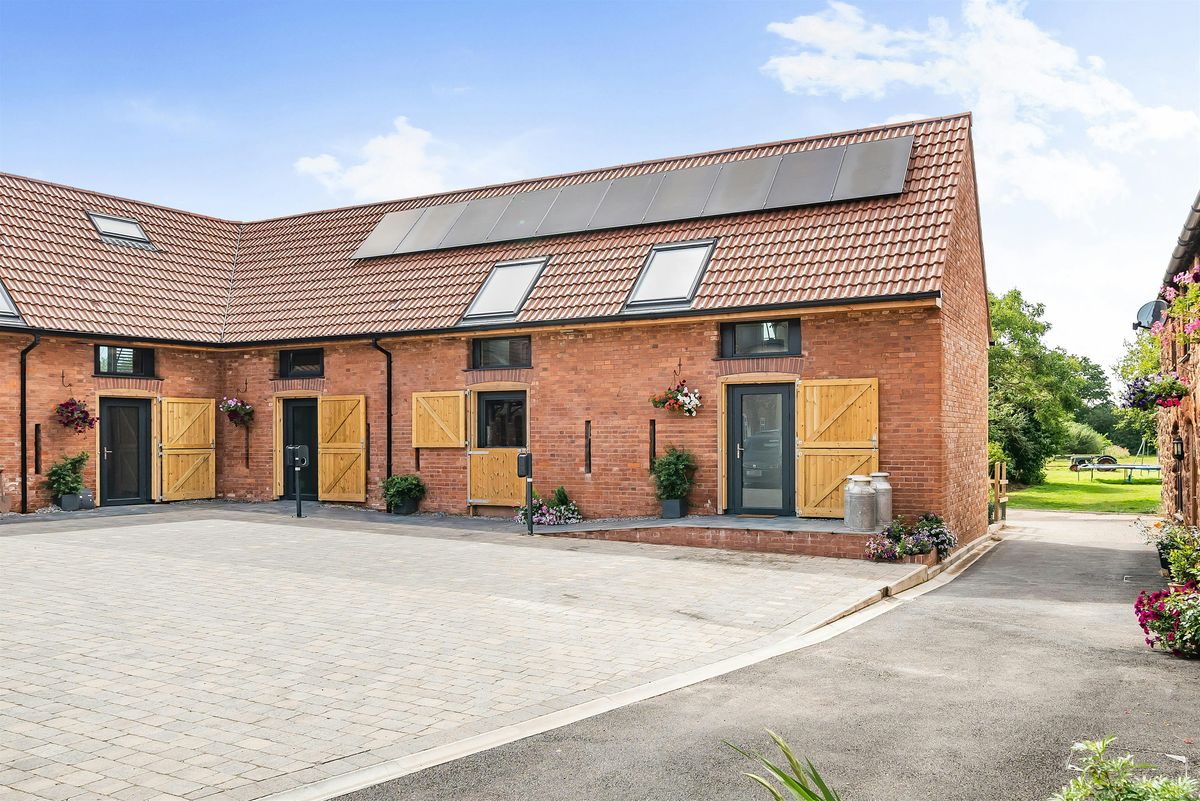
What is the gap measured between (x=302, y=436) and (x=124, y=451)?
10.9ft

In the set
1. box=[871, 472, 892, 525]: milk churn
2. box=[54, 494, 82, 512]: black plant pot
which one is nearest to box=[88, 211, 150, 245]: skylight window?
box=[54, 494, 82, 512]: black plant pot

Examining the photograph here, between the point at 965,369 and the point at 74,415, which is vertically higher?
the point at 965,369

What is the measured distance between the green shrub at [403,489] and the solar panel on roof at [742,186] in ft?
23.6

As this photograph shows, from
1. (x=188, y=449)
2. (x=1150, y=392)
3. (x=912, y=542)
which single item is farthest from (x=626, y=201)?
(x=188, y=449)

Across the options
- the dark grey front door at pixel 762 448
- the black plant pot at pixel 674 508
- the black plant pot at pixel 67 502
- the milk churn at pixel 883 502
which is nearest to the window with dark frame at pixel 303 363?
the black plant pot at pixel 67 502

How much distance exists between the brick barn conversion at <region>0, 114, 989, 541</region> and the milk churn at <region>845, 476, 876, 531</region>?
0.79 metres

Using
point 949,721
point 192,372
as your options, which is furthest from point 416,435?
point 949,721

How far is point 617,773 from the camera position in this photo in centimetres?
476

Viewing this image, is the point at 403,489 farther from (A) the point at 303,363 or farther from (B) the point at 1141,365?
(B) the point at 1141,365

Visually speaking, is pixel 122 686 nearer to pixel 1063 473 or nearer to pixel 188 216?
pixel 188 216

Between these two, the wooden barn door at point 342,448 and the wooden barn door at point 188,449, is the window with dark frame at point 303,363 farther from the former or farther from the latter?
the wooden barn door at point 188,449

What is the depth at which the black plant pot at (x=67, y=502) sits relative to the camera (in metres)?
17.3

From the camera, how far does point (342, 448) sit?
18672 millimetres

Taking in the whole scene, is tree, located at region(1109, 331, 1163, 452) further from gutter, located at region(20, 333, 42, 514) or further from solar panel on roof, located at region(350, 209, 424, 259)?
gutter, located at region(20, 333, 42, 514)
